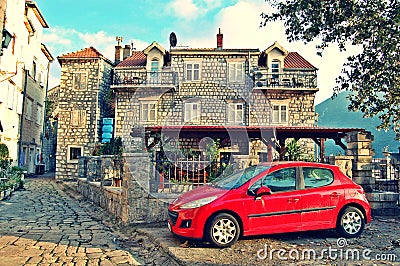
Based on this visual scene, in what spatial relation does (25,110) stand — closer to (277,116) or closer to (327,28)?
(277,116)

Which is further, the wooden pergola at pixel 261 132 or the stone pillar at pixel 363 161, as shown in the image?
the wooden pergola at pixel 261 132

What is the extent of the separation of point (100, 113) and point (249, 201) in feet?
66.6

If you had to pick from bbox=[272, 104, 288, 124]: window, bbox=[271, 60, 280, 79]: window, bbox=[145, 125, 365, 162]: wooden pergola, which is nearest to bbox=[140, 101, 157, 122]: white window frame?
bbox=[272, 104, 288, 124]: window

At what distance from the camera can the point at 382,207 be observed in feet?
30.7

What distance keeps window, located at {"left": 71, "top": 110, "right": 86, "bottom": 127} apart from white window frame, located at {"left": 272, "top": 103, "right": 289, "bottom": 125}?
536 inches

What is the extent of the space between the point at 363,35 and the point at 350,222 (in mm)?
6424

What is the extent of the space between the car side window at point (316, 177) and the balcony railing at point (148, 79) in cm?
1626

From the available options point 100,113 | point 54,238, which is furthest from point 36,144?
point 54,238

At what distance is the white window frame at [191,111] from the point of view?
2219 centimetres

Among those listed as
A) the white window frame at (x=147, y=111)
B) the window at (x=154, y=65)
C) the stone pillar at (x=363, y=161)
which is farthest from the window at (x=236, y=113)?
the stone pillar at (x=363, y=161)

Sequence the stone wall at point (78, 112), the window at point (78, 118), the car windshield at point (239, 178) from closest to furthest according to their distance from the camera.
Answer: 1. the car windshield at point (239, 178)
2. the stone wall at point (78, 112)
3. the window at point (78, 118)

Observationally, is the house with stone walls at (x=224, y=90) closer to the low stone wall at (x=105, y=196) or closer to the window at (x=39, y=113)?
the window at (x=39, y=113)

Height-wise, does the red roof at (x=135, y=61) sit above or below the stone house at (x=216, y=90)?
above

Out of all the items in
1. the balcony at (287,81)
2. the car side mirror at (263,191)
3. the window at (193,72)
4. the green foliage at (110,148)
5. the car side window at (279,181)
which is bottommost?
the car side mirror at (263,191)
